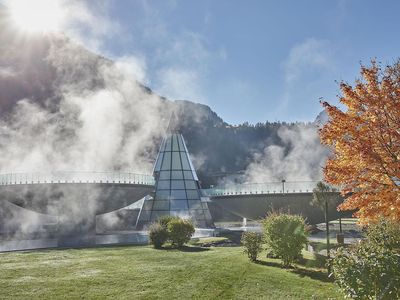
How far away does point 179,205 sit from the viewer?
140 ft

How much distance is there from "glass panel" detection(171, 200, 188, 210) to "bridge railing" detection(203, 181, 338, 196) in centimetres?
540

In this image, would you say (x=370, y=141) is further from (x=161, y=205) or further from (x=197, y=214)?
(x=161, y=205)

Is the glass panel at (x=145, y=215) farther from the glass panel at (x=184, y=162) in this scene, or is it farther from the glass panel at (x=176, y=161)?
the glass panel at (x=184, y=162)

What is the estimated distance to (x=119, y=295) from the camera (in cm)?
1055

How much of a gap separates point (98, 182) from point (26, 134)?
211 feet

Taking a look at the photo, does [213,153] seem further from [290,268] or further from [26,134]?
[290,268]

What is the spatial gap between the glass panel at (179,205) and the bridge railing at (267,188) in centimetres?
540

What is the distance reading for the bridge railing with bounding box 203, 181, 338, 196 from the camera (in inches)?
1569

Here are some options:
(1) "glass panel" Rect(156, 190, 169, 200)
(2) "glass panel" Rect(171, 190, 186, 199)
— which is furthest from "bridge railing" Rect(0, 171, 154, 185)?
(2) "glass panel" Rect(171, 190, 186, 199)

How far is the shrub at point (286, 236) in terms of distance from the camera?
Answer: 49.9 ft

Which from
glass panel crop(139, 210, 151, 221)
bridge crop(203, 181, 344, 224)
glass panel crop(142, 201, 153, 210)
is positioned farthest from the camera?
glass panel crop(142, 201, 153, 210)

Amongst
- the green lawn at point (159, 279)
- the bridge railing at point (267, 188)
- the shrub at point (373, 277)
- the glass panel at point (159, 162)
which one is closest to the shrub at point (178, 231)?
the green lawn at point (159, 279)

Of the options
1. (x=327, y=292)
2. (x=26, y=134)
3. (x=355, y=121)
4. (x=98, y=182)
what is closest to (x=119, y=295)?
(x=327, y=292)

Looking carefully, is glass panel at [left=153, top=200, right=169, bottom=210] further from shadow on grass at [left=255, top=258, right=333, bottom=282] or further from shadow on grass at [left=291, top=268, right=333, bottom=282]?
shadow on grass at [left=291, top=268, right=333, bottom=282]
